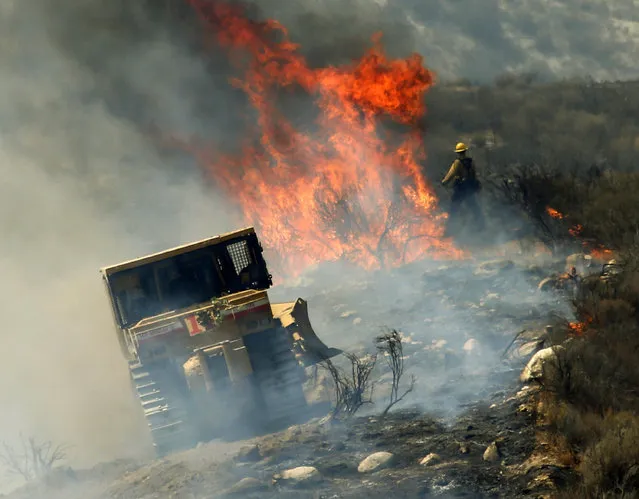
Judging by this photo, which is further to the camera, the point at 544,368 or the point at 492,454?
the point at 544,368

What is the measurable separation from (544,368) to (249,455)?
3586mm

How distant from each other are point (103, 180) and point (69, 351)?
12.5 meters

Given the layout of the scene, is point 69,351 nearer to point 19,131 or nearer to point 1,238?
point 1,238

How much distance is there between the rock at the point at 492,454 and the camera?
836 centimetres

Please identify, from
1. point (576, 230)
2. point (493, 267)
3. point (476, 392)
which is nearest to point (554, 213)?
point (576, 230)

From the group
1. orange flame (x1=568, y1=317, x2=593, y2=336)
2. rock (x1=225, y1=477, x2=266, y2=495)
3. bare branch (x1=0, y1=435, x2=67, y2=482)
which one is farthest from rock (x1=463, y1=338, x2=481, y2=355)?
bare branch (x1=0, y1=435, x2=67, y2=482)

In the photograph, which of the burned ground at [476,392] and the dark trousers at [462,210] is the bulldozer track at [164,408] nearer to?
the burned ground at [476,392]

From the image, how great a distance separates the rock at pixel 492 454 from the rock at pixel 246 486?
2.33 meters

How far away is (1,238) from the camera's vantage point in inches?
1024

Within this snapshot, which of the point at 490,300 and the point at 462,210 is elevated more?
the point at 462,210

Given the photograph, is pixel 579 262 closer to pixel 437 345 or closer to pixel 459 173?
pixel 459 173

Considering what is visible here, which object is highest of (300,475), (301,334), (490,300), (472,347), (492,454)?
(301,334)

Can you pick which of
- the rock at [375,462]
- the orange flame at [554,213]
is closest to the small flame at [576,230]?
the orange flame at [554,213]

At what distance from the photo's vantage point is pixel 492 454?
841cm
